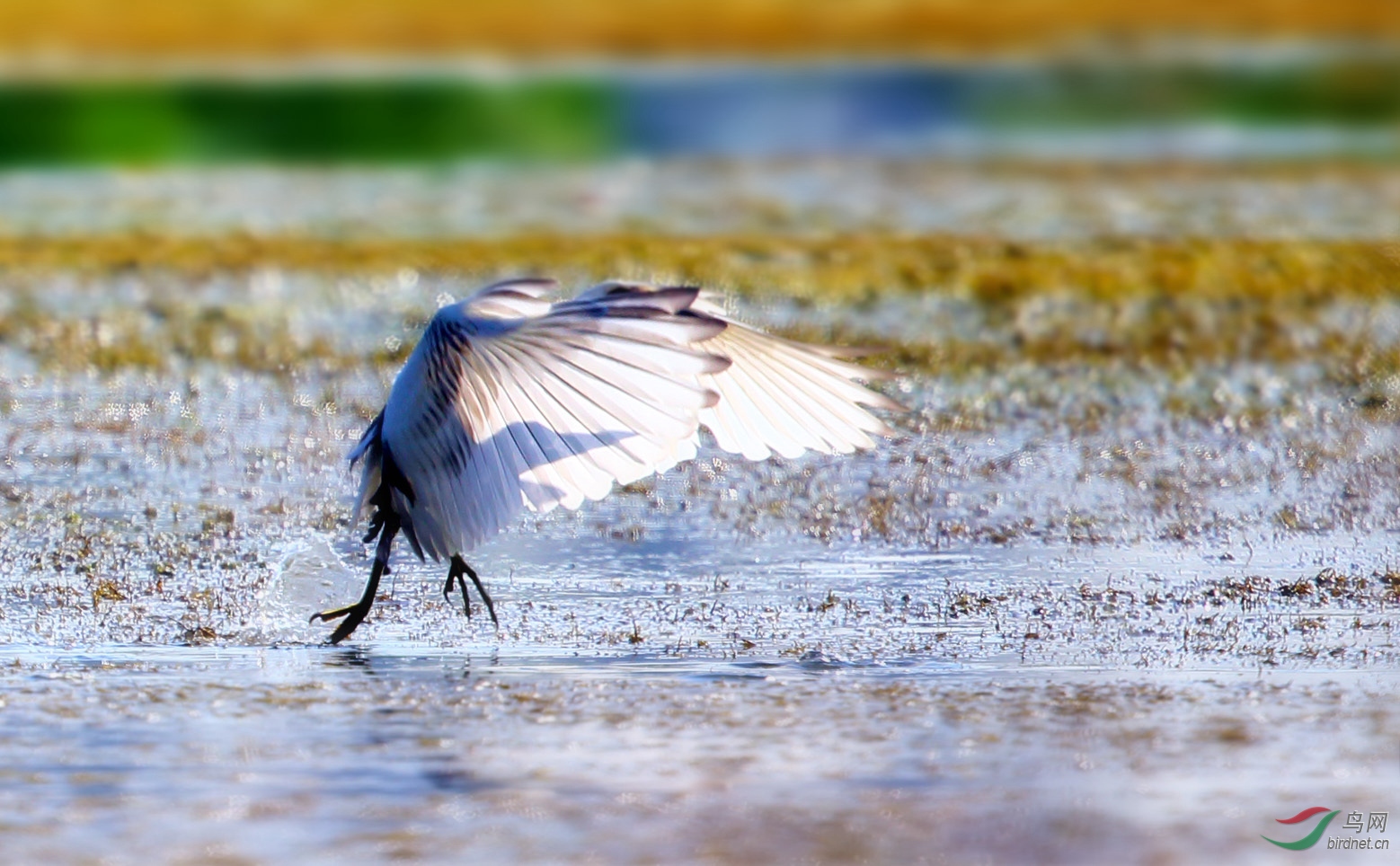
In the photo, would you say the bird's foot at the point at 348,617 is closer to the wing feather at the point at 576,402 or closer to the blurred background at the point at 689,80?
the wing feather at the point at 576,402

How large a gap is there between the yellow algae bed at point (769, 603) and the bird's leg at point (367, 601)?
8 centimetres

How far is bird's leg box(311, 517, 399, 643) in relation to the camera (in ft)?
21.1

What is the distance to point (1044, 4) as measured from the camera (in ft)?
141

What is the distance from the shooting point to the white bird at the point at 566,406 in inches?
234

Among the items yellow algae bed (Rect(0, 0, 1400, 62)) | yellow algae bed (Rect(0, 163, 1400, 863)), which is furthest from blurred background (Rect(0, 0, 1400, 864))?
yellow algae bed (Rect(0, 0, 1400, 62))

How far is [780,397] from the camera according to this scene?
6.60 metres

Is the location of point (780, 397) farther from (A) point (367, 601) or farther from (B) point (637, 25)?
(B) point (637, 25)

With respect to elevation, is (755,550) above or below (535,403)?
below

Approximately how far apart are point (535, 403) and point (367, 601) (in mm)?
791

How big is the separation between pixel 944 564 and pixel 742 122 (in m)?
25.8

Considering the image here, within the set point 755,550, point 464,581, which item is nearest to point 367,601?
point 464,581

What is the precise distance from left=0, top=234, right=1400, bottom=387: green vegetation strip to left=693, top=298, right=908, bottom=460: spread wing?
203 inches

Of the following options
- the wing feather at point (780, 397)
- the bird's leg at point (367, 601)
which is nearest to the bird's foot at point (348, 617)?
the bird's leg at point (367, 601)

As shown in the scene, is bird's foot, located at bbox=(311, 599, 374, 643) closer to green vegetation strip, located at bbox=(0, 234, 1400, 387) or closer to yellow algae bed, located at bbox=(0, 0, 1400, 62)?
green vegetation strip, located at bbox=(0, 234, 1400, 387)
